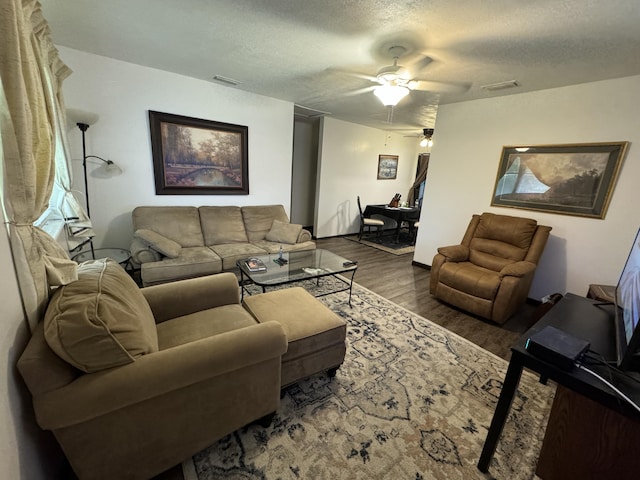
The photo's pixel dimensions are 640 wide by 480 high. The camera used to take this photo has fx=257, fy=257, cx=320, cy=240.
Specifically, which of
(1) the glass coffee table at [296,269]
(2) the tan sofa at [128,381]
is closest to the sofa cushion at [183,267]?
(1) the glass coffee table at [296,269]

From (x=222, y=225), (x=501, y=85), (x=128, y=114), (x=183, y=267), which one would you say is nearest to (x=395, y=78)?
(x=501, y=85)

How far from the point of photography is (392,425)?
4.86 feet

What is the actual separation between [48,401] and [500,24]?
9.88ft

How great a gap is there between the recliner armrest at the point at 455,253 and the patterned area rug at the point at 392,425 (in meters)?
1.11

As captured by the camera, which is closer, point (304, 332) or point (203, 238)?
point (304, 332)

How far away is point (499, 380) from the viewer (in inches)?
72.8

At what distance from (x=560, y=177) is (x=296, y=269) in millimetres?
3048

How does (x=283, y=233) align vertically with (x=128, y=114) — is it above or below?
below

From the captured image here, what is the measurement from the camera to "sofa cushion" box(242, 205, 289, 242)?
3.63 meters

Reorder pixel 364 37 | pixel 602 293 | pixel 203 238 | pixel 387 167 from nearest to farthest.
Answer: pixel 364 37
pixel 602 293
pixel 203 238
pixel 387 167

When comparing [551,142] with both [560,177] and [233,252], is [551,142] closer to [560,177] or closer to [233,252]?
[560,177]

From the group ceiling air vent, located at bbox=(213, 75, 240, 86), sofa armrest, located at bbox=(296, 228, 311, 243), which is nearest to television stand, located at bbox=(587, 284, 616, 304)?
sofa armrest, located at bbox=(296, 228, 311, 243)

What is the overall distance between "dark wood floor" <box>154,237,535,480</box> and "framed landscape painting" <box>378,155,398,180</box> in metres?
2.24

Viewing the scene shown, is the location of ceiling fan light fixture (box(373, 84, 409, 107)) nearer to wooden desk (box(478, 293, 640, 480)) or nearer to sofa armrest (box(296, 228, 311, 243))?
sofa armrest (box(296, 228, 311, 243))
